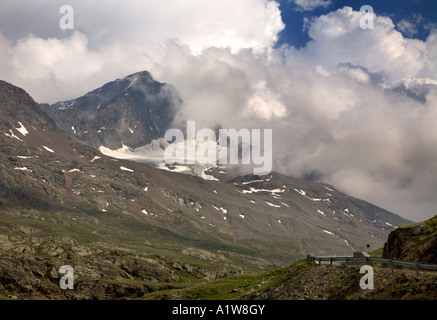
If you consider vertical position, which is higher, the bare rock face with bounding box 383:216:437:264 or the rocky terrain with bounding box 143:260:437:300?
the bare rock face with bounding box 383:216:437:264

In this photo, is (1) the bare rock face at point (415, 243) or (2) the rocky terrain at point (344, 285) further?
(1) the bare rock face at point (415, 243)

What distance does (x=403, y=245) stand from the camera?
56.2 meters

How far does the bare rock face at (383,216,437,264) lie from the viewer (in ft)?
158

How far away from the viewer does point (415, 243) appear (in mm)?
53312

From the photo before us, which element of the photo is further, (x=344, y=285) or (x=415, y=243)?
(x=415, y=243)

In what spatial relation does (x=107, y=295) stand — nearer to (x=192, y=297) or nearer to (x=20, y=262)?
(x=20, y=262)

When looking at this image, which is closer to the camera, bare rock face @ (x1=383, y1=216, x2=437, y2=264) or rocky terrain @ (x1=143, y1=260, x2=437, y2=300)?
rocky terrain @ (x1=143, y1=260, x2=437, y2=300)

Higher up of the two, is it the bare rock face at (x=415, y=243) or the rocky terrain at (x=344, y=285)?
the bare rock face at (x=415, y=243)

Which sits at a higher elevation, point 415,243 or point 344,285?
point 415,243

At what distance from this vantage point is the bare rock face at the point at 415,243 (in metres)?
48.2
